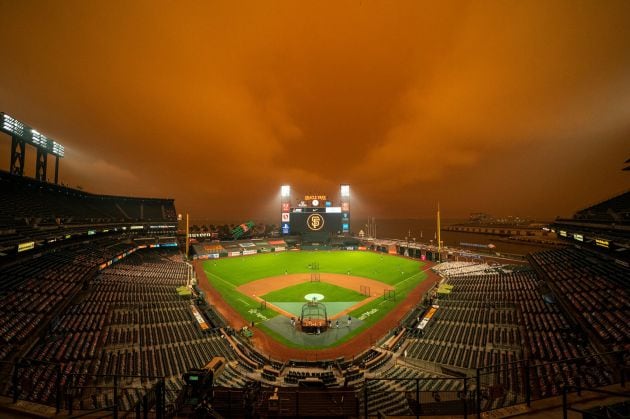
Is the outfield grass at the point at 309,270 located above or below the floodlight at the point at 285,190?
below

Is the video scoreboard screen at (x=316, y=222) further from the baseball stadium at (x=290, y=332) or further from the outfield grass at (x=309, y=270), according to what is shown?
the baseball stadium at (x=290, y=332)

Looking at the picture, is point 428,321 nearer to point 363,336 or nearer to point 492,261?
point 363,336

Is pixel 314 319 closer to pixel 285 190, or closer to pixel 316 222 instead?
pixel 316 222

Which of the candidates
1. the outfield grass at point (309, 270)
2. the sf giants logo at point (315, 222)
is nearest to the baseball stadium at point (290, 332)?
the outfield grass at point (309, 270)

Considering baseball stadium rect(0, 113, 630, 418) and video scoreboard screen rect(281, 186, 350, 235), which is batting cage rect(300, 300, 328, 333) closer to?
baseball stadium rect(0, 113, 630, 418)

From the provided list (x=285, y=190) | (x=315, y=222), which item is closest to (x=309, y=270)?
(x=315, y=222)

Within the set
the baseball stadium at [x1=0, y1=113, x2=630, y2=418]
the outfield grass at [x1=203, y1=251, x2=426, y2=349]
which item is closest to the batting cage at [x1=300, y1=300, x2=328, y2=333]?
the baseball stadium at [x1=0, y1=113, x2=630, y2=418]

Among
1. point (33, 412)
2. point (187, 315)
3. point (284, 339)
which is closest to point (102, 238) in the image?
point (187, 315)
